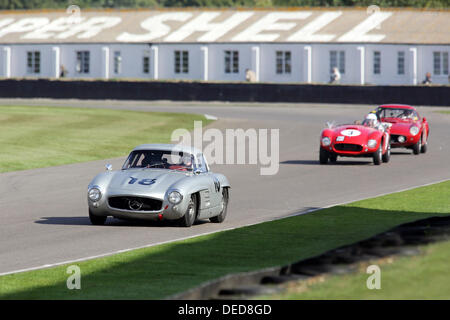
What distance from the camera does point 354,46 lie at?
6962 cm

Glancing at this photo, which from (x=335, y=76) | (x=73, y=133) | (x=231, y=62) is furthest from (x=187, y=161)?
(x=231, y=62)

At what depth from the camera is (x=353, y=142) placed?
84.7 ft

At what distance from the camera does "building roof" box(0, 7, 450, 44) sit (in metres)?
70.4

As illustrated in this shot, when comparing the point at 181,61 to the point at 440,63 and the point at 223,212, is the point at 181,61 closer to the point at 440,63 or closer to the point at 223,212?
the point at 440,63

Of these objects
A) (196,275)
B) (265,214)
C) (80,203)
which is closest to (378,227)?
(265,214)

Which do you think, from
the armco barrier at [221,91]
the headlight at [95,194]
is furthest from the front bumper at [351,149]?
the armco barrier at [221,91]

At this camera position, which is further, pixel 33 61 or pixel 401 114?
pixel 33 61

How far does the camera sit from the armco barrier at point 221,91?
168 ft

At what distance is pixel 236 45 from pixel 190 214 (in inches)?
2297

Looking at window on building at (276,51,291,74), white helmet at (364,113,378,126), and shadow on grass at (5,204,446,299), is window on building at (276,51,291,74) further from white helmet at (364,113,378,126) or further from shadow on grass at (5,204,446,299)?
shadow on grass at (5,204,446,299)

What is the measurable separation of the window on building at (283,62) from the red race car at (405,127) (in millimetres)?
42098
